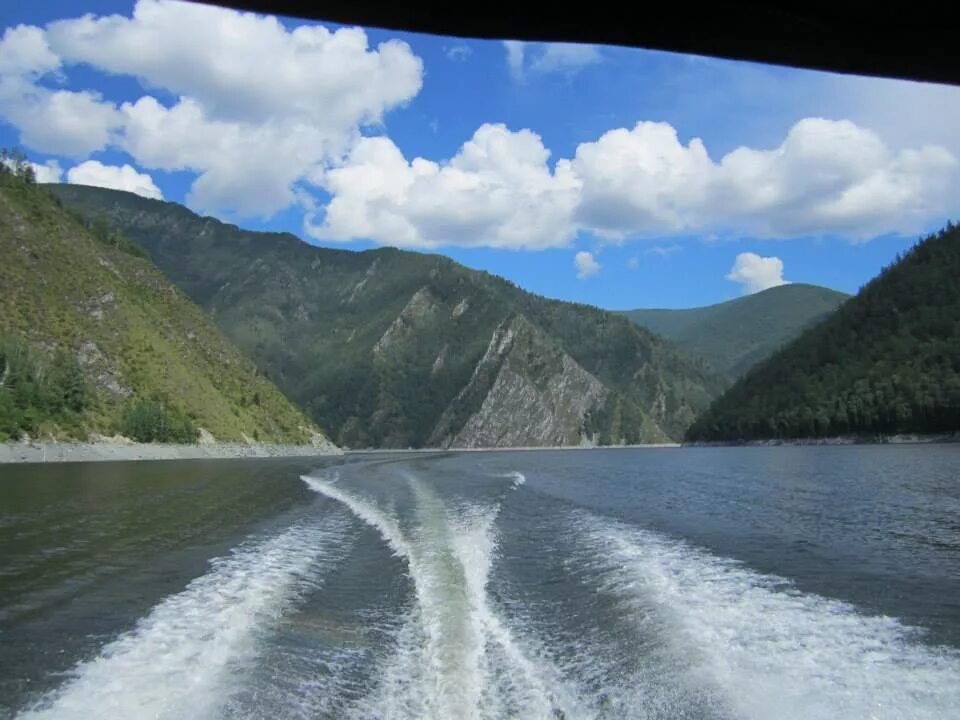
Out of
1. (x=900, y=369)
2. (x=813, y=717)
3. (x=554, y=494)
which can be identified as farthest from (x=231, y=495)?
(x=900, y=369)

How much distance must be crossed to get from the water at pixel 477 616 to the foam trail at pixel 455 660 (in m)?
0.05

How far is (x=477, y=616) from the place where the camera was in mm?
14742

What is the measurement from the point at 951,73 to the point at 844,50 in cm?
90

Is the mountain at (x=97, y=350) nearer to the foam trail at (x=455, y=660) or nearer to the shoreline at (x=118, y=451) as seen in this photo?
the shoreline at (x=118, y=451)

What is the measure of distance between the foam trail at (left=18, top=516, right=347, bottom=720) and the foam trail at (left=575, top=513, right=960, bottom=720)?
677 cm

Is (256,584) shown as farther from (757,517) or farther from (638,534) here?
(757,517)

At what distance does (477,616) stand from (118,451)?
298 ft

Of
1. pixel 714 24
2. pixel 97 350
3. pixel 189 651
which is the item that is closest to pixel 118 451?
pixel 97 350

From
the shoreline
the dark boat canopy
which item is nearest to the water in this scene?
the dark boat canopy

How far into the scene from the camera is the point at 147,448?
97.7m

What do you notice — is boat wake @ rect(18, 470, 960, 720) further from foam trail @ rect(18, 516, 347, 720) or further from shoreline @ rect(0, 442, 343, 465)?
shoreline @ rect(0, 442, 343, 465)

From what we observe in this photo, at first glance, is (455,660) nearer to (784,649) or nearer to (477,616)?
(477,616)

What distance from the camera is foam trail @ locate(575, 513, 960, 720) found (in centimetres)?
998

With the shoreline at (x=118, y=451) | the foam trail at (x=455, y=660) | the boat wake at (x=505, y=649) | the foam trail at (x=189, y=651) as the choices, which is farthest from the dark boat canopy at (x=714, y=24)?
the shoreline at (x=118, y=451)
